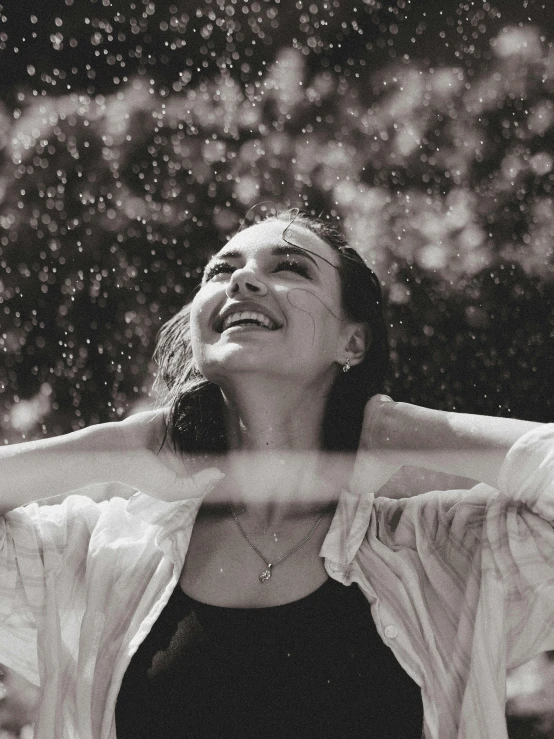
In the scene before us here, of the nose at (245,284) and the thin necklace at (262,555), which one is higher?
the nose at (245,284)

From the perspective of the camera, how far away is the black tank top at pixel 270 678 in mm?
1206

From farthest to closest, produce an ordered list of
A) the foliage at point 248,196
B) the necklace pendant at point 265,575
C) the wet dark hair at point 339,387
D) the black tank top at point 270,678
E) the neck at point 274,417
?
the foliage at point 248,196 < the wet dark hair at point 339,387 < the neck at point 274,417 < the necklace pendant at point 265,575 < the black tank top at point 270,678

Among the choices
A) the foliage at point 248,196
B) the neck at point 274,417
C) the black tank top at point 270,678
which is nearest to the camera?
the black tank top at point 270,678

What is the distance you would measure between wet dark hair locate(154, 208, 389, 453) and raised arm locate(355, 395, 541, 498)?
19cm

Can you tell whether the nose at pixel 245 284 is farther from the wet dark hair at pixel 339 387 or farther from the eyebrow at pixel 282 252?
the wet dark hair at pixel 339 387

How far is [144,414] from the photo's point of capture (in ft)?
5.32

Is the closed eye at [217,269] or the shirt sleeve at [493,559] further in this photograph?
the closed eye at [217,269]

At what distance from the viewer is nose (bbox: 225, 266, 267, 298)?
1459 millimetres

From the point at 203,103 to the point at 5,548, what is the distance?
2.36m

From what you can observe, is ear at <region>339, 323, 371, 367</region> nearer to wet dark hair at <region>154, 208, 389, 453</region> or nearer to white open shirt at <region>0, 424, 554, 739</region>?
wet dark hair at <region>154, 208, 389, 453</region>

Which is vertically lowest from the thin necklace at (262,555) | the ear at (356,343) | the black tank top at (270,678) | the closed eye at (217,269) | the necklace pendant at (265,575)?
the black tank top at (270,678)

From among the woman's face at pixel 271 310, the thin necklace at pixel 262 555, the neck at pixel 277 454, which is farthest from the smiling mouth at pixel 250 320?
the thin necklace at pixel 262 555

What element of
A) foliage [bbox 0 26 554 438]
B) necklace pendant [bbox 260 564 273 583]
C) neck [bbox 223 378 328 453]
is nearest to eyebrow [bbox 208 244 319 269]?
neck [bbox 223 378 328 453]

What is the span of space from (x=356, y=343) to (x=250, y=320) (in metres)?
0.33
